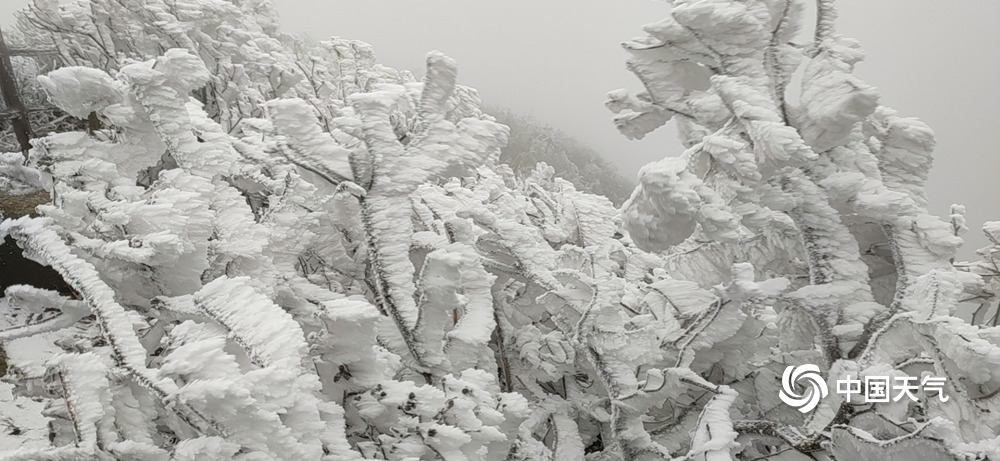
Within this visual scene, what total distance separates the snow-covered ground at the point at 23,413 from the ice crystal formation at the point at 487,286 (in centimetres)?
36

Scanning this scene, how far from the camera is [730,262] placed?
105cm

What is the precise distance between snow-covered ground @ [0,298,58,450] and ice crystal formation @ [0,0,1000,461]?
1.20ft

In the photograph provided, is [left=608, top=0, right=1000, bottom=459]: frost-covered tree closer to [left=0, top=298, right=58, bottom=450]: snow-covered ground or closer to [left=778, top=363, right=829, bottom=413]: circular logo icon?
[left=778, top=363, right=829, bottom=413]: circular logo icon

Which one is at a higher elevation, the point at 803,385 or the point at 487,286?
the point at 487,286

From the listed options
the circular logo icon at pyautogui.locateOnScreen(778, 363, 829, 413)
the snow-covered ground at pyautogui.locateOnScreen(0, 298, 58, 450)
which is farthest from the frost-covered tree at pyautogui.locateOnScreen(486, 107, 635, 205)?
the circular logo icon at pyautogui.locateOnScreen(778, 363, 829, 413)

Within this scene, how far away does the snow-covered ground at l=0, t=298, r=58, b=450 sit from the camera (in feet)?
3.95

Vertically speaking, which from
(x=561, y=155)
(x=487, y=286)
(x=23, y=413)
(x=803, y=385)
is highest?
(x=487, y=286)

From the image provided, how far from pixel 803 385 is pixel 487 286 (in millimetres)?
608

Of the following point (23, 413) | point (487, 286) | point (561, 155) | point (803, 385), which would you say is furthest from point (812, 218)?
point (561, 155)

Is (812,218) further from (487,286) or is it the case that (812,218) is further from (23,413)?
(23,413)

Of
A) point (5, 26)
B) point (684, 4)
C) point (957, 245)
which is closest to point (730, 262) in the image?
point (957, 245)

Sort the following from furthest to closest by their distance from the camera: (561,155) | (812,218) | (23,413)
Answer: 1. (561,155)
2. (23,413)
3. (812,218)

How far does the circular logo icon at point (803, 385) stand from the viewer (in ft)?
3.01

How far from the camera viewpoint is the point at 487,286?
3.35 ft
